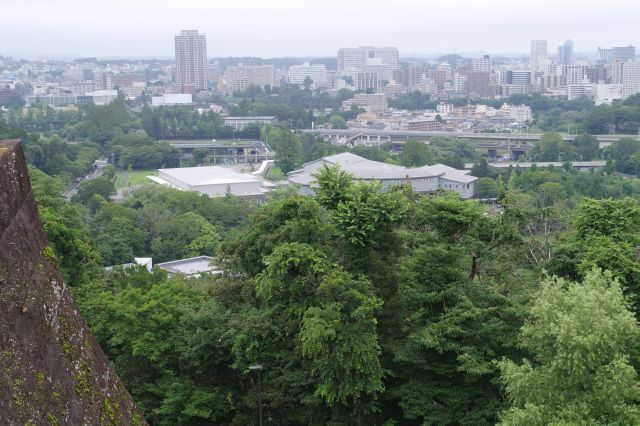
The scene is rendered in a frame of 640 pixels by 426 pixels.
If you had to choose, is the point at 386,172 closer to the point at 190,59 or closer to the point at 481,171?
the point at 481,171

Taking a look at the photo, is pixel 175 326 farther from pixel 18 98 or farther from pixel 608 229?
pixel 18 98

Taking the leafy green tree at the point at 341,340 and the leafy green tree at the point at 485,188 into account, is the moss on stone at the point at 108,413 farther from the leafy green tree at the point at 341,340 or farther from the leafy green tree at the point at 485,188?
the leafy green tree at the point at 485,188

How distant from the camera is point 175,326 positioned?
8266mm

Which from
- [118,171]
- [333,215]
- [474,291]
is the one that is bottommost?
[118,171]

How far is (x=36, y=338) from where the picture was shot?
3025mm

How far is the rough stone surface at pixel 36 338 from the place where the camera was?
2.89 m

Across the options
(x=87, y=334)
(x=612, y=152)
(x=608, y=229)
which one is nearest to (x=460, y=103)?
(x=612, y=152)

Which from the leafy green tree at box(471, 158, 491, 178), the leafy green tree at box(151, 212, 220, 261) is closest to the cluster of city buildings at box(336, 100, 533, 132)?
the leafy green tree at box(471, 158, 491, 178)

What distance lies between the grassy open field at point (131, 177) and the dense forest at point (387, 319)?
25273mm

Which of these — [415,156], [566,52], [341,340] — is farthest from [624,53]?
[341,340]

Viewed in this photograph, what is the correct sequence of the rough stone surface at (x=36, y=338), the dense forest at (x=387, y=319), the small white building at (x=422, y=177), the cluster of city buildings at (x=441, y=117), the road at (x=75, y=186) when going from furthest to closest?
1. the cluster of city buildings at (x=441, y=117)
2. the road at (x=75, y=186)
3. the small white building at (x=422, y=177)
4. the dense forest at (x=387, y=319)
5. the rough stone surface at (x=36, y=338)

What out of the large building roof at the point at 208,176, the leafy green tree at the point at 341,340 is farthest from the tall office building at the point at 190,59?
the leafy green tree at the point at 341,340

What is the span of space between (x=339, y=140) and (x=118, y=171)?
20.6 metres

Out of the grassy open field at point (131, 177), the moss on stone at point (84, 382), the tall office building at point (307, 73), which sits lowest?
the grassy open field at point (131, 177)
